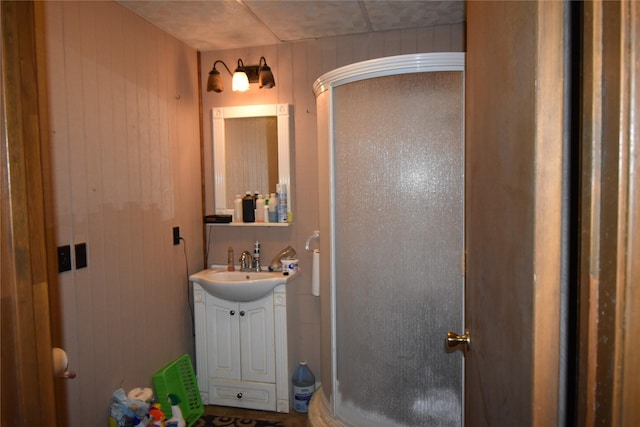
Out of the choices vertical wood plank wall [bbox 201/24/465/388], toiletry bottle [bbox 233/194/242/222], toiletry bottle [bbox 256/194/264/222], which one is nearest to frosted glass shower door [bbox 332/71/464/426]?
vertical wood plank wall [bbox 201/24/465/388]

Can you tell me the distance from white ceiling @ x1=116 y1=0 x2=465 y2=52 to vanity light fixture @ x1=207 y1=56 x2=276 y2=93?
17 centimetres

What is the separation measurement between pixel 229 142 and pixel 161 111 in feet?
1.79

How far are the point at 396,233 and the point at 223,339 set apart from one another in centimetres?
143

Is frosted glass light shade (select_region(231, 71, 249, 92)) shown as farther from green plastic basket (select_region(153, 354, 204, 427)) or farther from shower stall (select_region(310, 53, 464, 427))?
green plastic basket (select_region(153, 354, 204, 427))

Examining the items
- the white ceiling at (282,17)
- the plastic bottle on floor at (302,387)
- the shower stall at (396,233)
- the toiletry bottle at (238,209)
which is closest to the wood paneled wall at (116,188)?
the white ceiling at (282,17)

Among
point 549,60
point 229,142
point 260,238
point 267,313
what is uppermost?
point 229,142

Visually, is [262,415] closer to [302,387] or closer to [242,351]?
[302,387]

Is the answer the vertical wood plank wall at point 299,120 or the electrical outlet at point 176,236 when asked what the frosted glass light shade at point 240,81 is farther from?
the electrical outlet at point 176,236

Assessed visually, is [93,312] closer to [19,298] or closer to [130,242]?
[130,242]

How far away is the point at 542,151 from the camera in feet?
1.78

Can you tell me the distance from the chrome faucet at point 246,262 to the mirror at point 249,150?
37 centimetres

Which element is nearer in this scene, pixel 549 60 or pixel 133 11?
pixel 549 60

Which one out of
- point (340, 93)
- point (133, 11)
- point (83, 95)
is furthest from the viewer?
point (133, 11)

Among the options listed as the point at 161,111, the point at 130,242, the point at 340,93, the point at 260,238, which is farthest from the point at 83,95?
the point at 260,238
